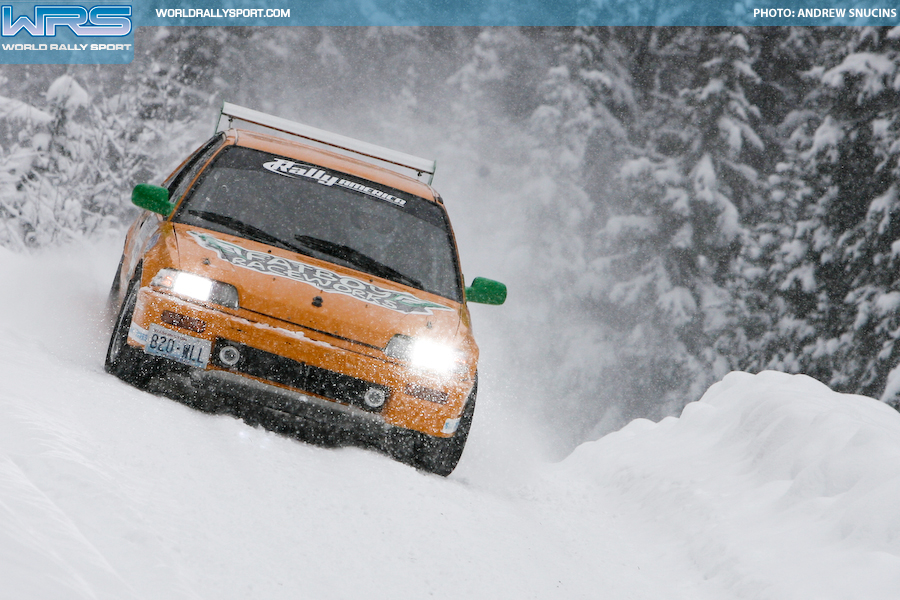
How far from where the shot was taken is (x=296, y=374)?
463 centimetres

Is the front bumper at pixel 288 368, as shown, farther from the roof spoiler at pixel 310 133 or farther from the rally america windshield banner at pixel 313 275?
the roof spoiler at pixel 310 133

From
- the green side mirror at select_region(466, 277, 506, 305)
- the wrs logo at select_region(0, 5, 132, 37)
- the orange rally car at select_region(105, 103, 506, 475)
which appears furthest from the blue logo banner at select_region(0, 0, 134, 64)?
the green side mirror at select_region(466, 277, 506, 305)

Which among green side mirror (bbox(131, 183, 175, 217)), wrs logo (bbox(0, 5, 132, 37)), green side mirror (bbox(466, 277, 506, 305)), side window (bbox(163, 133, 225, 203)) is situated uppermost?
wrs logo (bbox(0, 5, 132, 37))

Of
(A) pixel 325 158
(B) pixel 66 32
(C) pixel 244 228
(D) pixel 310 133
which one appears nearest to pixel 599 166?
(B) pixel 66 32

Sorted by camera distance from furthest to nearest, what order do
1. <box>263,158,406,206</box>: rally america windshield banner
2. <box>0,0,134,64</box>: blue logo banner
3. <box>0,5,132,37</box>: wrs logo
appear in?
<box>0,0,134,64</box>: blue logo banner < <box>0,5,132,37</box>: wrs logo < <box>263,158,406,206</box>: rally america windshield banner

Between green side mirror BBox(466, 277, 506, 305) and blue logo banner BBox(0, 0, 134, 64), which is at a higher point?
blue logo banner BBox(0, 0, 134, 64)

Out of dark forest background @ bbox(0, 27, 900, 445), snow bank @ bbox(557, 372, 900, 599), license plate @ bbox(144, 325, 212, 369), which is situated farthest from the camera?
dark forest background @ bbox(0, 27, 900, 445)

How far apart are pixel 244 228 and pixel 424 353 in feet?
4.33

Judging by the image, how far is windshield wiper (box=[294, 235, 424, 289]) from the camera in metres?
5.34

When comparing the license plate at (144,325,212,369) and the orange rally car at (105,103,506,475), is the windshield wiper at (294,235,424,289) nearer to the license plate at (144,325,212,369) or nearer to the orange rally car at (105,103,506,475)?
the orange rally car at (105,103,506,475)

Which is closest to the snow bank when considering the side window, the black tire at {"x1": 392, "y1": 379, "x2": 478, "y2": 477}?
the black tire at {"x1": 392, "y1": 379, "x2": 478, "y2": 477}

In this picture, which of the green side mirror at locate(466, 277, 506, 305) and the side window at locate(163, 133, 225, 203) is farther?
the green side mirror at locate(466, 277, 506, 305)

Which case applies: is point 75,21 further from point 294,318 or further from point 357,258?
point 294,318

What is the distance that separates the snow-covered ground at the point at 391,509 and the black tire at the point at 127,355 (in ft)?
0.33
